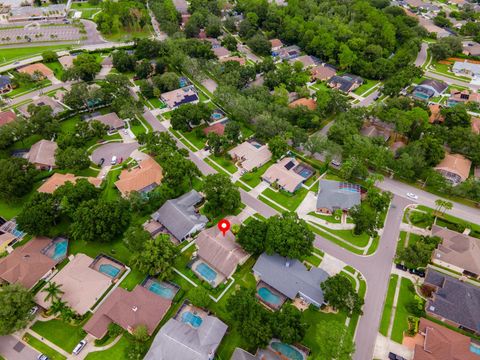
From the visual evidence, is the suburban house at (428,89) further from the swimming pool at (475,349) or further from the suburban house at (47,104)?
the suburban house at (47,104)

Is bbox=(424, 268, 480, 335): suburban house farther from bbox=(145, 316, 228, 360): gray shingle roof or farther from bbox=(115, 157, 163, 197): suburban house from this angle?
bbox=(115, 157, 163, 197): suburban house

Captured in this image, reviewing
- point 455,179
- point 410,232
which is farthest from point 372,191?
point 455,179

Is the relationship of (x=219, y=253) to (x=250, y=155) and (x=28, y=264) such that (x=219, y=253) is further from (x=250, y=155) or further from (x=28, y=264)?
(x=28, y=264)

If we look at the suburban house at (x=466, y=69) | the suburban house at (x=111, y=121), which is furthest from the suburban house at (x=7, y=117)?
the suburban house at (x=466, y=69)

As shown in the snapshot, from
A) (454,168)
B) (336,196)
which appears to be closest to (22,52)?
(336,196)

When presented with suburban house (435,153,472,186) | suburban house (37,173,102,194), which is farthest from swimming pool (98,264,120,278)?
suburban house (435,153,472,186)

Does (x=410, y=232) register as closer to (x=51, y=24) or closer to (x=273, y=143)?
(x=273, y=143)
